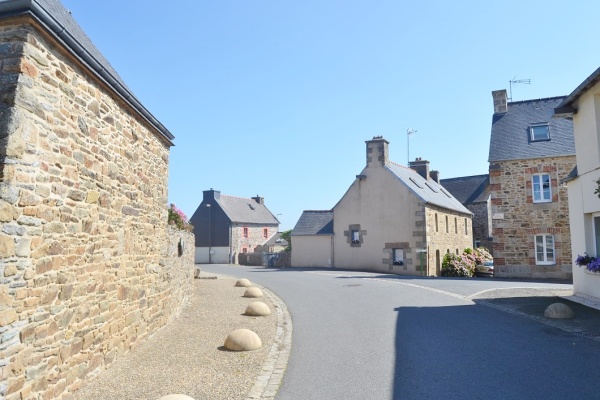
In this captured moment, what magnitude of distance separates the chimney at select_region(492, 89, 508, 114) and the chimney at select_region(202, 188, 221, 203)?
97.9ft

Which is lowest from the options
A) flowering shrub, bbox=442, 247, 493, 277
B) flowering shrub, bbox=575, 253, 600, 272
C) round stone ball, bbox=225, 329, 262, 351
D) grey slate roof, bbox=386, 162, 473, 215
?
round stone ball, bbox=225, 329, 262, 351

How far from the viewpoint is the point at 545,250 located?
21562 mm

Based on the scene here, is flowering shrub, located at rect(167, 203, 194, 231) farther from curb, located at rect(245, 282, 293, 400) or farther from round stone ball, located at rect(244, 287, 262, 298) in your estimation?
curb, located at rect(245, 282, 293, 400)

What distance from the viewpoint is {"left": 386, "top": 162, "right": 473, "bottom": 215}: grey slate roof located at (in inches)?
1105

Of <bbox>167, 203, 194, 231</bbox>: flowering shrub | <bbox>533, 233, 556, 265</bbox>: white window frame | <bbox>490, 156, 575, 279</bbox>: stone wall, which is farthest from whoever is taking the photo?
<bbox>533, 233, 556, 265</bbox>: white window frame

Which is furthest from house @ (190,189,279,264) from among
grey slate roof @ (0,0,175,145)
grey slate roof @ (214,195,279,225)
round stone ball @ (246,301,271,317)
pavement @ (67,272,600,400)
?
grey slate roof @ (0,0,175,145)

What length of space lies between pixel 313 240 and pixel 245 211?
19849mm

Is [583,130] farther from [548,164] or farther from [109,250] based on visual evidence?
[109,250]

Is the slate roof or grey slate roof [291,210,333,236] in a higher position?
the slate roof

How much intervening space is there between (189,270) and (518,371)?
9165 mm

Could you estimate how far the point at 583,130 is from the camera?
12.2 metres

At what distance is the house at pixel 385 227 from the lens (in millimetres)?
27109

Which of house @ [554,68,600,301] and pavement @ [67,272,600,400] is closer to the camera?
pavement @ [67,272,600,400]

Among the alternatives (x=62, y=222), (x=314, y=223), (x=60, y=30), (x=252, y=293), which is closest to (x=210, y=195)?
(x=314, y=223)
